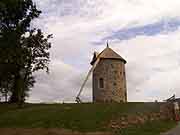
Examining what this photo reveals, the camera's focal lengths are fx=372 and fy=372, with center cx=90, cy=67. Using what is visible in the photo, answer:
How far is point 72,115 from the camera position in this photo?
124 ft

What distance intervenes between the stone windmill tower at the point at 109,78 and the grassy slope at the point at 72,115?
1726 centimetres

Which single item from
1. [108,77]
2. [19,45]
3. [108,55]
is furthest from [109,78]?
[19,45]

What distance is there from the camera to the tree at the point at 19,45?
4106cm

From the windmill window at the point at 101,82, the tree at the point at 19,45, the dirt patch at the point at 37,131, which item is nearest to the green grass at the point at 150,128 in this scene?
the dirt patch at the point at 37,131

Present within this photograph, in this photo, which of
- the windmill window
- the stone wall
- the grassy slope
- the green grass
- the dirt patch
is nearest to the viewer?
the green grass

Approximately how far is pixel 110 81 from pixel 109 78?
0.52 metres

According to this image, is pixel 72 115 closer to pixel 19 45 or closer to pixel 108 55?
pixel 19 45

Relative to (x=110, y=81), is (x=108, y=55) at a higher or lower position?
higher

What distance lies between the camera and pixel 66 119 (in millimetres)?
36219

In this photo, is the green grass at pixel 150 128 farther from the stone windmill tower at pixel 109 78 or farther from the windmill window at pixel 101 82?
the windmill window at pixel 101 82

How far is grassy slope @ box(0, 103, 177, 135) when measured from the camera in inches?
1329

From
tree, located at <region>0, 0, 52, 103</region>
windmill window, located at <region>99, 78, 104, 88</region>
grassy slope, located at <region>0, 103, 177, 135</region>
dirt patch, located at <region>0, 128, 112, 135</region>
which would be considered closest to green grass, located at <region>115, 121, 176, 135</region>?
grassy slope, located at <region>0, 103, 177, 135</region>

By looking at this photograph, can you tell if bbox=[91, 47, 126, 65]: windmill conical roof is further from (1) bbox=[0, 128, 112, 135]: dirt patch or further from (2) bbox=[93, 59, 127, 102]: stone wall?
(1) bbox=[0, 128, 112, 135]: dirt patch

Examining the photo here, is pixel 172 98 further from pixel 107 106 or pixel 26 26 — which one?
pixel 26 26
